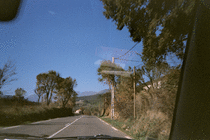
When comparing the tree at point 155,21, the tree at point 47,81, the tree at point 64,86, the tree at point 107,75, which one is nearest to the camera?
the tree at point 155,21

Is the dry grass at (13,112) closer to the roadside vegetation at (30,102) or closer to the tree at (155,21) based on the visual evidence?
the roadside vegetation at (30,102)

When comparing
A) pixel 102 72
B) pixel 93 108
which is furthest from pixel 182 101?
pixel 93 108

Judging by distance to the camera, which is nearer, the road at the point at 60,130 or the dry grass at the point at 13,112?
the road at the point at 60,130

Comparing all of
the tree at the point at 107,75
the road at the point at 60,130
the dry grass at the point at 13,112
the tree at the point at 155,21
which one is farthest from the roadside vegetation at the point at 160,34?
the tree at the point at 107,75

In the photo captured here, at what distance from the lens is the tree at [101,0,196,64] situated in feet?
23.7

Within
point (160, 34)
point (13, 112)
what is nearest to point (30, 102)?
point (13, 112)

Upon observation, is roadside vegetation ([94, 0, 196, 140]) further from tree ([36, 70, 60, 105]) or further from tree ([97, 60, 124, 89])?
tree ([97, 60, 124, 89])

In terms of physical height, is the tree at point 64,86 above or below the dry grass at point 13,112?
above

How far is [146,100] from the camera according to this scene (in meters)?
14.2

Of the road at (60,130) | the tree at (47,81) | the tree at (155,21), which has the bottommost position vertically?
the road at (60,130)

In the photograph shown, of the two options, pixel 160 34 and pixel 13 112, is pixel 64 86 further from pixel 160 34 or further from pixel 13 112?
pixel 160 34

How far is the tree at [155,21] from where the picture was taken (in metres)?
7.24

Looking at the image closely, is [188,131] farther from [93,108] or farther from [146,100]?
[93,108]

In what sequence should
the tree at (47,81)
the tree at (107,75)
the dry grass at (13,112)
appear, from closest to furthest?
the tree at (47,81), the dry grass at (13,112), the tree at (107,75)
